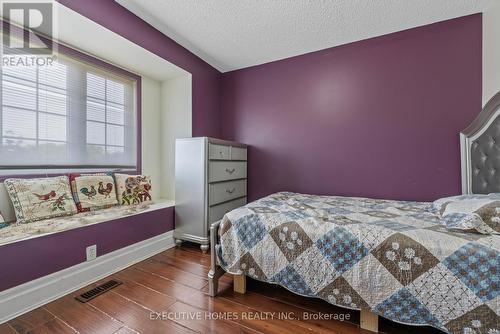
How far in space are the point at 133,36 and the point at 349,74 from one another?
2347 mm

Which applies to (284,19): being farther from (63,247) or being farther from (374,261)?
(63,247)

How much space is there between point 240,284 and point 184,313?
43cm

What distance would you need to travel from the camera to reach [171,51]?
2.56 m

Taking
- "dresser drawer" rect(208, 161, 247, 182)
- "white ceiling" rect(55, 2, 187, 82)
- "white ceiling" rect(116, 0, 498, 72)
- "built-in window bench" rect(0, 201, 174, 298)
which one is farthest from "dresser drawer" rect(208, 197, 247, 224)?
"white ceiling" rect(116, 0, 498, 72)

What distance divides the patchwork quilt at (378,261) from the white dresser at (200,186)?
86cm

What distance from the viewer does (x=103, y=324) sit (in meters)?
1.33

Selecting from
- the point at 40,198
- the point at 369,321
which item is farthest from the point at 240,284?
the point at 40,198

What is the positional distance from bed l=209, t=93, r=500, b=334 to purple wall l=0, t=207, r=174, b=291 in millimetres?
1024

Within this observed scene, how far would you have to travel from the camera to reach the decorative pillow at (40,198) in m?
1.74

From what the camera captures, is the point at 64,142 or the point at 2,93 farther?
the point at 64,142

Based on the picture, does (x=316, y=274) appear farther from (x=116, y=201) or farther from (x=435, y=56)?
(x=435, y=56)

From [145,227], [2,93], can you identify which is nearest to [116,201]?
[145,227]

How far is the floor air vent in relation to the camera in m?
1.58

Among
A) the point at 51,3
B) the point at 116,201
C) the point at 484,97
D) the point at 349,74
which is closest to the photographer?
the point at 51,3
